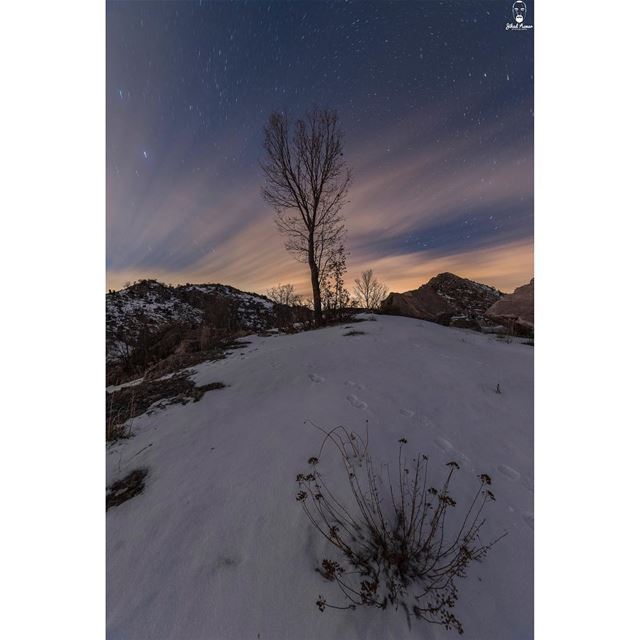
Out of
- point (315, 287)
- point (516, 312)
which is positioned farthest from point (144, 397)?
point (516, 312)

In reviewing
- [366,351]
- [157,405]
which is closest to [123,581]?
[157,405]

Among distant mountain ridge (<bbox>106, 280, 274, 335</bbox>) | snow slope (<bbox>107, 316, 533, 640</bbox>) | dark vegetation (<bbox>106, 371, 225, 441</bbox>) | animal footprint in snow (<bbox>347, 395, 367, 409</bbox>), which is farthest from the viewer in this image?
distant mountain ridge (<bbox>106, 280, 274, 335</bbox>)

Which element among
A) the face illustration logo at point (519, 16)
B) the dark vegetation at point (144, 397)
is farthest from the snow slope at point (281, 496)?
the face illustration logo at point (519, 16)

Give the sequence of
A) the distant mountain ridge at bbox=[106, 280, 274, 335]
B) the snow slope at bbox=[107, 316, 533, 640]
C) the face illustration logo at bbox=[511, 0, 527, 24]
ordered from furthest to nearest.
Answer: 1. the distant mountain ridge at bbox=[106, 280, 274, 335]
2. the face illustration logo at bbox=[511, 0, 527, 24]
3. the snow slope at bbox=[107, 316, 533, 640]

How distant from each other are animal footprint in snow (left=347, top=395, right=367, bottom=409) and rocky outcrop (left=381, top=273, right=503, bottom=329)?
4956 mm

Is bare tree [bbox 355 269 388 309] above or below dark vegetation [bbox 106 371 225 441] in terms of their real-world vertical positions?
above

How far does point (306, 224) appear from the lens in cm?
703

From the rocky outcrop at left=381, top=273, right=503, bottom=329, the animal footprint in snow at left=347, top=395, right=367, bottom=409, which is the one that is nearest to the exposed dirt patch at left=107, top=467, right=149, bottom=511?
the animal footprint in snow at left=347, top=395, right=367, bottom=409

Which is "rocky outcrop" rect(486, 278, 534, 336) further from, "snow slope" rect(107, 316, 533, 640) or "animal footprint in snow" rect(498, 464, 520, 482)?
"animal footprint in snow" rect(498, 464, 520, 482)

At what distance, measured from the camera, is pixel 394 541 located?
1437mm

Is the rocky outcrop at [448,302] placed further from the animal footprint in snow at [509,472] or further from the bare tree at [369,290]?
the animal footprint in snow at [509,472]

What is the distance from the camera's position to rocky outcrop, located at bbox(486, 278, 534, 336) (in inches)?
214

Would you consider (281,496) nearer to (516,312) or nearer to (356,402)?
(356,402)
